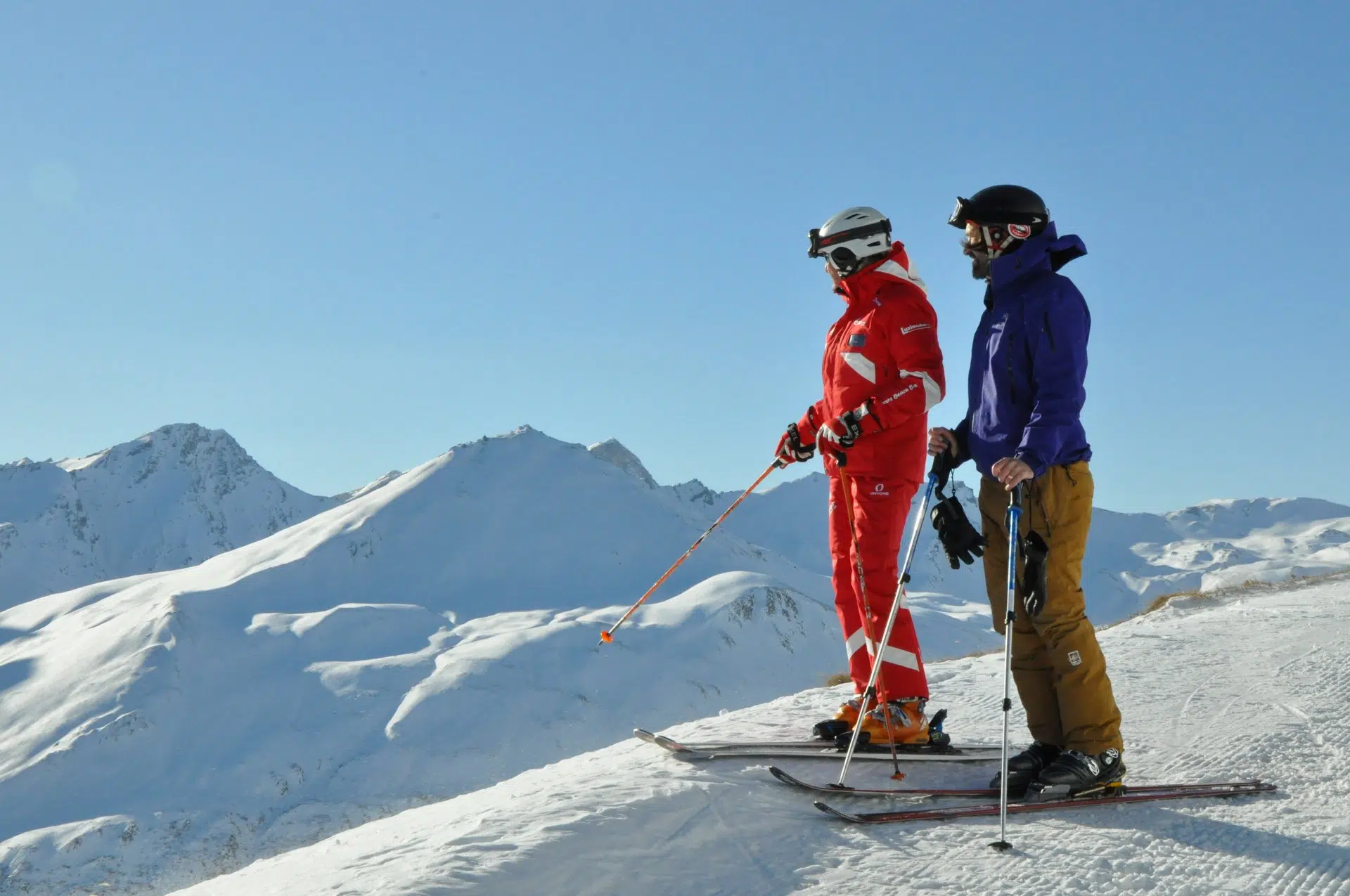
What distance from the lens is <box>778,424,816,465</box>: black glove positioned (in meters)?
6.38

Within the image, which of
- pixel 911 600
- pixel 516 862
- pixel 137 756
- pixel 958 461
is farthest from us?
pixel 911 600

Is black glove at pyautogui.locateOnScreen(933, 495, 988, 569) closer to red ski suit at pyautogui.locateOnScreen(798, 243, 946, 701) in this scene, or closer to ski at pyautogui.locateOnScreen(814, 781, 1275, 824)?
red ski suit at pyautogui.locateOnScreen(798, 243, 946, 701)

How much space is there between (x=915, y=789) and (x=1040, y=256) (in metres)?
2.46

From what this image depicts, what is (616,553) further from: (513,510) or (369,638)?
(369,638)

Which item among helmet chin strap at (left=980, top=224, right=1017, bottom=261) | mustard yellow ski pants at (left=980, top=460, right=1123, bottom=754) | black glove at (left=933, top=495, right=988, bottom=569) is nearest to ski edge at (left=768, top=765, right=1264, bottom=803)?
mustard yellow ski pants at (left=980, top=460, right=1123, bottom=754)

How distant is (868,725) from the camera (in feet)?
18.5

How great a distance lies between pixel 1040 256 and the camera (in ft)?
16.5

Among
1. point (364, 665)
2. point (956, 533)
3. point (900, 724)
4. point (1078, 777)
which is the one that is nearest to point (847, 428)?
point (956, 533)

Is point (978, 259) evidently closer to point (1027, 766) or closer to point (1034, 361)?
point (1034, 361)

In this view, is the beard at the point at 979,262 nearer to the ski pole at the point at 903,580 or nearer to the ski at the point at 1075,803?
the ski pole at the point at 903,580

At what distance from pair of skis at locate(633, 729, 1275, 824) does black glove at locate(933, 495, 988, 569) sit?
98 cm

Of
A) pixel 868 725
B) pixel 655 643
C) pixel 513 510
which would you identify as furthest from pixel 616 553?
pixel 868 725

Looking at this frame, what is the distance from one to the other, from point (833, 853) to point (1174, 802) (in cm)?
169

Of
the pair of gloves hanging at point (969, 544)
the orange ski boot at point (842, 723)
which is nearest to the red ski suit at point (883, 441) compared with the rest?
the orange ski boot at point (842, 723)
